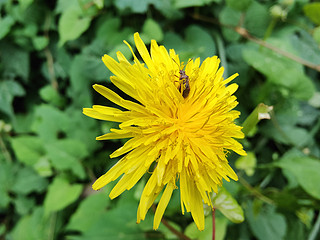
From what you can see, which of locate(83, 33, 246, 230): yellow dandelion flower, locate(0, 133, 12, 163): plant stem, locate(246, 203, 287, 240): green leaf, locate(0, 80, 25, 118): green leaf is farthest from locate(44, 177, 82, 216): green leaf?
locate(246, 203, 287, 240): green leaf

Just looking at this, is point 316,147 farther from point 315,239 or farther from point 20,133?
point 20,133

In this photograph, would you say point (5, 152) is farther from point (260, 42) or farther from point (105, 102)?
point (260, 42)

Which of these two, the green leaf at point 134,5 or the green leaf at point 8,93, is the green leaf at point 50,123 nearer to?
the green leaf at point 8,93

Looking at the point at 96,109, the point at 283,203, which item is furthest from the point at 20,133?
the point at 283,203

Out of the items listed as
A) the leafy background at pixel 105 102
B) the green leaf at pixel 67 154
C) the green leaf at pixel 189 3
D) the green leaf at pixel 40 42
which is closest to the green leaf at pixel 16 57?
the leafy background at pixel 105 102

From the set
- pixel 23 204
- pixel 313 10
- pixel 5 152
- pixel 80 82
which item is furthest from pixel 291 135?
pixel 5 152
